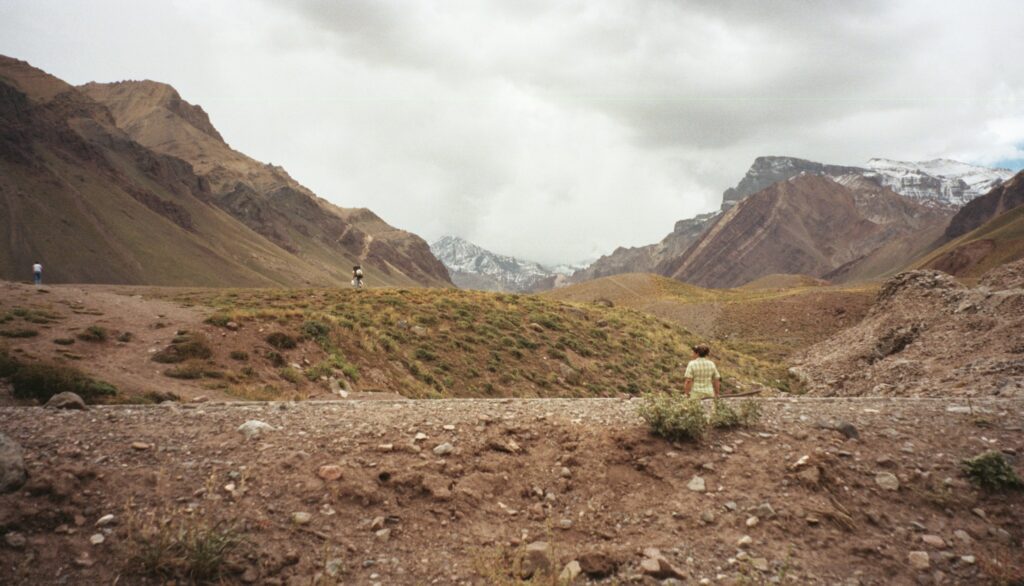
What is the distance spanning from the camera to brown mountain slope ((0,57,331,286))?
85812 mm

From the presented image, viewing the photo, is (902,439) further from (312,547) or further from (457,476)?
(312,547)

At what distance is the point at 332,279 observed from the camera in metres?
165

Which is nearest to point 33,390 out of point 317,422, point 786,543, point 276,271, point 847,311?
point 317,422

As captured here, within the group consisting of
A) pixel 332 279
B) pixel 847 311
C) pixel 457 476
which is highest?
pixel 847 311

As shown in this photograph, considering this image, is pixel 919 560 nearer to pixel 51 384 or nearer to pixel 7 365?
pixel 51 384

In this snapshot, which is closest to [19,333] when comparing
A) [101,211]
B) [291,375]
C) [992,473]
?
[291,375]

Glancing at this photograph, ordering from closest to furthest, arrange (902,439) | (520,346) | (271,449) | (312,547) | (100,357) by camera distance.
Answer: (312,547) → (271,449) → (902,439) → (100,357) → (520,346)

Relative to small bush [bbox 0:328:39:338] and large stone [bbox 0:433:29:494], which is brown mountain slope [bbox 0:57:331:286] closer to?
small bush [bbox 0:328:39:338]

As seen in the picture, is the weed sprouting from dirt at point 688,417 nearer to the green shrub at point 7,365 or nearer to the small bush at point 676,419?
the small bush at point 676,419

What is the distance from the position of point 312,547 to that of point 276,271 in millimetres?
146718

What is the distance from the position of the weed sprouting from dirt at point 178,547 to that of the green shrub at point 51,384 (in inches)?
291

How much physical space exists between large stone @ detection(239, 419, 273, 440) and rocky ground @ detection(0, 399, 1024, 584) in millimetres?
49

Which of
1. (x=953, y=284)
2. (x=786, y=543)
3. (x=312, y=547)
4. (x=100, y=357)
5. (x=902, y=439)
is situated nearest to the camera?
(x=312, y=547)

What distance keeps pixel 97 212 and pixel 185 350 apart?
11692 centimetres
